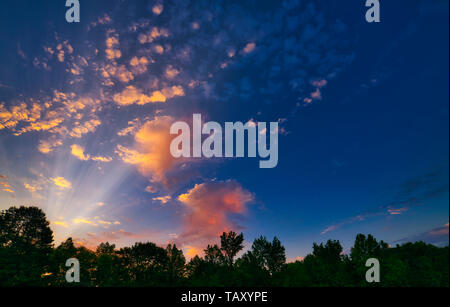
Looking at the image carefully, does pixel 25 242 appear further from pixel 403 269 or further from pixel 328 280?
pixel 403 269

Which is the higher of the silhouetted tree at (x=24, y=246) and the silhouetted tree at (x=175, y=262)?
the silhouetted tree at (x=24, y=246)

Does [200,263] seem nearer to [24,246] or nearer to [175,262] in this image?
[175,262]

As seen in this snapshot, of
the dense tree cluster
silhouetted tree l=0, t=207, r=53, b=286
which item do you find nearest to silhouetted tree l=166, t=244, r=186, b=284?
the dense tree cluster

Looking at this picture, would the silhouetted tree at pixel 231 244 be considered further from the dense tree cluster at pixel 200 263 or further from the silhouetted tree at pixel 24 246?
the silhouetted tree at pixel 24 246

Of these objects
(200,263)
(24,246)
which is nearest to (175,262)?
(200,263)

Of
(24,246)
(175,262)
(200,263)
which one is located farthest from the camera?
(175,262)

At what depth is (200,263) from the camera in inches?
2842

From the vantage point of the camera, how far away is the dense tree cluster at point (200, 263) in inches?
2121

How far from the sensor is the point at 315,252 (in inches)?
3602

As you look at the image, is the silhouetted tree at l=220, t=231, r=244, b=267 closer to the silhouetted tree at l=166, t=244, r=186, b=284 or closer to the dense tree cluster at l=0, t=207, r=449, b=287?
the dense tree cluster at l=0, t=207, r=449, b=287

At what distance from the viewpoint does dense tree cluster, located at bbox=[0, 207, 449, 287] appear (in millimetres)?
53875

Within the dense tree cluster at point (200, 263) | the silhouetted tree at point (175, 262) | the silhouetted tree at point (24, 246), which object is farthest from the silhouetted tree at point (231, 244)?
the silhouetted tree at point (24, 246)

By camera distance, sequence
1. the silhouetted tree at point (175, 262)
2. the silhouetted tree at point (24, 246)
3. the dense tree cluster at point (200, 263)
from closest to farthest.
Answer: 1. the silhouetted tree at point (24, 246)
2. the dense tree cluster at point (200, 263)
3. the silhouetted tree at point (175, 262)

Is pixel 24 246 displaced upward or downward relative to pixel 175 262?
upward
